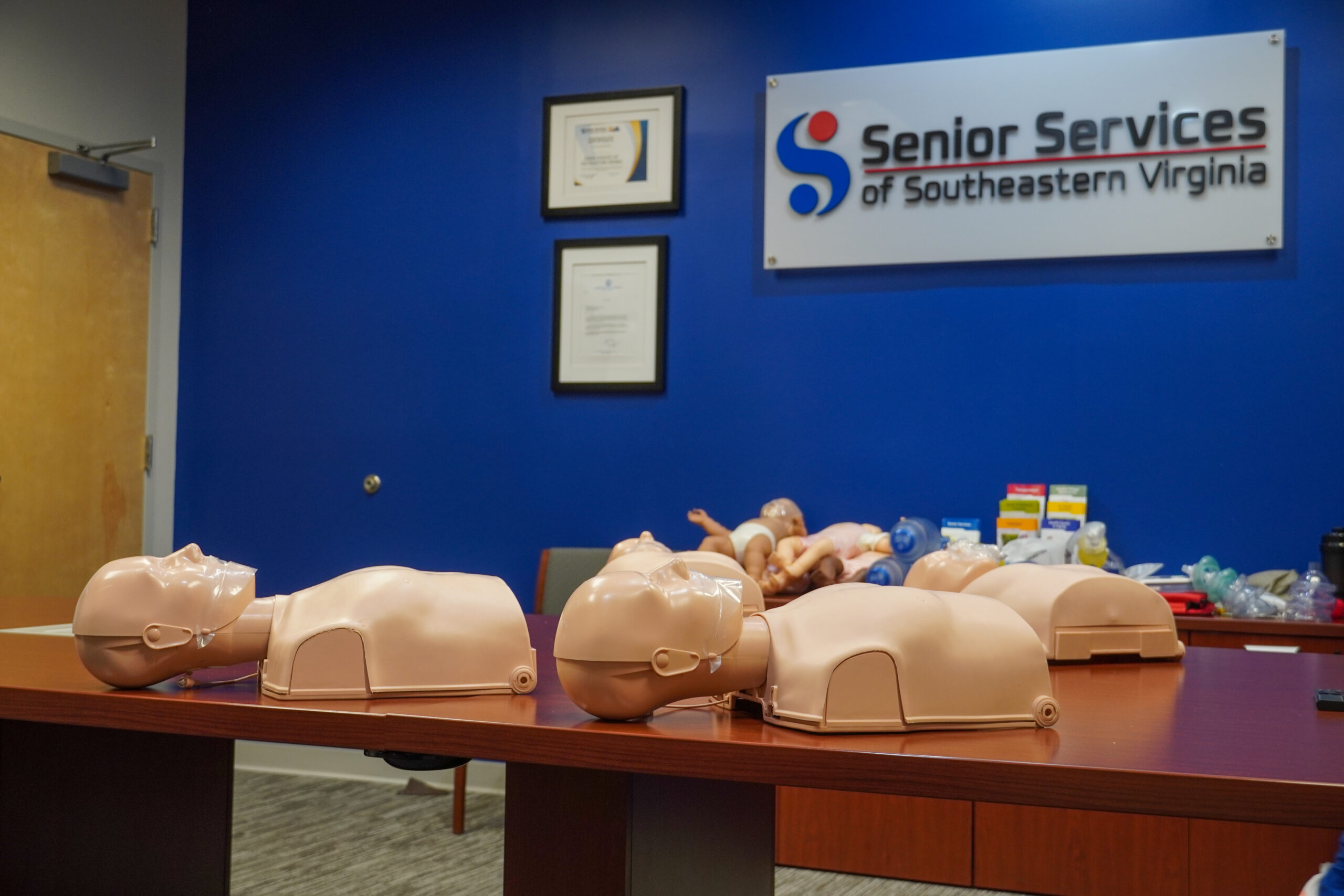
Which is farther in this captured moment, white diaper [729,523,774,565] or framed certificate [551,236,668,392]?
framed certificate [551,236,668,392]

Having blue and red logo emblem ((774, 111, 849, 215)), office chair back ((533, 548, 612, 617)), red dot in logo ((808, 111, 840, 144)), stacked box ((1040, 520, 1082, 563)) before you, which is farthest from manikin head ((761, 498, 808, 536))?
red dot in logo ((808, 111, 840, 144))

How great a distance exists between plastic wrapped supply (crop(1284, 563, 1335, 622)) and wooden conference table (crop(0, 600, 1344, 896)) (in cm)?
163

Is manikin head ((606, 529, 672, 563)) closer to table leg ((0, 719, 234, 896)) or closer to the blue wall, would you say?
table leg ((0, 719, 234, 896))

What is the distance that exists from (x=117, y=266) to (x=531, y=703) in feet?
13.3

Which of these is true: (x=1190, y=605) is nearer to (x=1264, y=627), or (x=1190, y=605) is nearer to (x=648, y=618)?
(x=1264, y=627)

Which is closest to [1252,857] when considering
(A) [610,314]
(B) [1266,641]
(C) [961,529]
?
(B) [1266,641]

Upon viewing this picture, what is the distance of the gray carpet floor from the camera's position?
2945 millimetres

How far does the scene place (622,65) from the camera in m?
4.16

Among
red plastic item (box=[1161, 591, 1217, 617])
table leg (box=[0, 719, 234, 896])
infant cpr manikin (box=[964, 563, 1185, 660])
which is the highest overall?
infant cpr manikin (box=[964, 563, 1185, 660])

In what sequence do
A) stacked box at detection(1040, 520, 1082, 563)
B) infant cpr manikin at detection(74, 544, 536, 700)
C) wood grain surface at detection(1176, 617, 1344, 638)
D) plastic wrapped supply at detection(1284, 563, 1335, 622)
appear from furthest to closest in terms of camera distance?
stacked box at detection(1040, 520, 1082, 563), plastic wrapped supply at detection(1284, 563, 1335, 622), wood grain surface at detection(1176, 617, 1344, 638), infant cpr manikin at detection(74, 544, 536, 700)

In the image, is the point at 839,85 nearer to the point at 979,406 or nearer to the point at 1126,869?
the point at 979,406

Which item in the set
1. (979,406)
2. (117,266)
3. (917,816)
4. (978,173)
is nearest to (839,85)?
(978,173)

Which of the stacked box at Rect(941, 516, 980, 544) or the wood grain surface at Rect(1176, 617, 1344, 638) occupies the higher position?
the stacked box at Rect(941, 516, 980, 544)

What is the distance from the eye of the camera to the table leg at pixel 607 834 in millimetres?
1071
